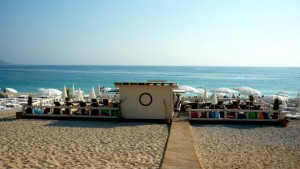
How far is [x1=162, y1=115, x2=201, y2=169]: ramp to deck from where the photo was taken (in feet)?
26.9

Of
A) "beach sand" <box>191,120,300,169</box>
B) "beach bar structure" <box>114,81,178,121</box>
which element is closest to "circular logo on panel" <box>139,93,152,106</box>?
"beach bar structure" <box>114,81,178,121</box>

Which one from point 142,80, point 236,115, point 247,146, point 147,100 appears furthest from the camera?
point 142,80

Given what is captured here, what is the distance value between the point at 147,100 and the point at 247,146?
6.40m

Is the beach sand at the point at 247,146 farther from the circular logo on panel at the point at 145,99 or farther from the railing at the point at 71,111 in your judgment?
the railing at the point at 71,111

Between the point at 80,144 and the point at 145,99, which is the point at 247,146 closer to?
the point at 80,144

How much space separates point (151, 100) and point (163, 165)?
7608mm

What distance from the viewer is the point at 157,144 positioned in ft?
34.7

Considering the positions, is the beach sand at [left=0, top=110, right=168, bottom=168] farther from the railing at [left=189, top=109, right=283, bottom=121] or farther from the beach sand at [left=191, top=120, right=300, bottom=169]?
the railing at [left=189, top=109, right=283, bottom=121]

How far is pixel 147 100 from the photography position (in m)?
15.6

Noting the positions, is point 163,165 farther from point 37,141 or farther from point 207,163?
point 37,141

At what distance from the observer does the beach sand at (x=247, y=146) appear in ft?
28.5

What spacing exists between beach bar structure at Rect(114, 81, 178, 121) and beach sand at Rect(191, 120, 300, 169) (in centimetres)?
202

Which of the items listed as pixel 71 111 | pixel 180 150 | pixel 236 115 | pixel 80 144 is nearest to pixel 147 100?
pixel 71 111

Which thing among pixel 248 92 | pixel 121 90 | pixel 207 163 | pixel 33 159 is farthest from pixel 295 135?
pixel 248 92
